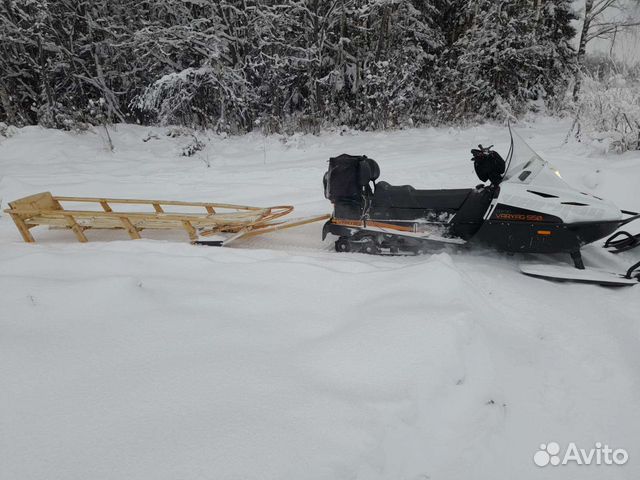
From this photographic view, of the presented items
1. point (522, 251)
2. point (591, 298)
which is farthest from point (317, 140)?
point (591, 298)

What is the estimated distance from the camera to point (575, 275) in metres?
3.07

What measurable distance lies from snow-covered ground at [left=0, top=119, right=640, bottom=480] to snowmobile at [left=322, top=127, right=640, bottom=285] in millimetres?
295

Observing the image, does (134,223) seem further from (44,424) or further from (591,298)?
(591,298)

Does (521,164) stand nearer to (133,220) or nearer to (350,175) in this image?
(350,175)

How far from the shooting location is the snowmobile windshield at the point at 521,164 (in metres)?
3.28

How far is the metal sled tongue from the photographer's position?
2957 millimetres

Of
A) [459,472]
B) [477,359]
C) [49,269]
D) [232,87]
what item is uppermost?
[232,87]

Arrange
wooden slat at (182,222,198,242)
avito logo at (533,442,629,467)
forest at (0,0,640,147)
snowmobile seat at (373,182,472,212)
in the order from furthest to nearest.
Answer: forest at (0,0,640,147) → wooden slat at (182,222,198,242) → snowmobile seat at (373,182,472,212) → avito logo at (533,442,629,467)

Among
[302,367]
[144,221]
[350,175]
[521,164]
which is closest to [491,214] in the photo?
[521,164]

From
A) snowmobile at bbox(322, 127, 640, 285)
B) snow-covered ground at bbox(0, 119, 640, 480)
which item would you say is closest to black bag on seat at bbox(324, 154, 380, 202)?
snowmobile at bbox(322, 127, 640, 285)

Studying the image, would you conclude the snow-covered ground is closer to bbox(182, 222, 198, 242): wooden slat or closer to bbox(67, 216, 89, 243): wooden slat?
bbox(182, 222, 198, 242): wooden slat

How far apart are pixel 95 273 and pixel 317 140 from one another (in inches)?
295

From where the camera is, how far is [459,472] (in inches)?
64.4

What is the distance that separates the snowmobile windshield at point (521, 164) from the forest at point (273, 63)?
712 cm
